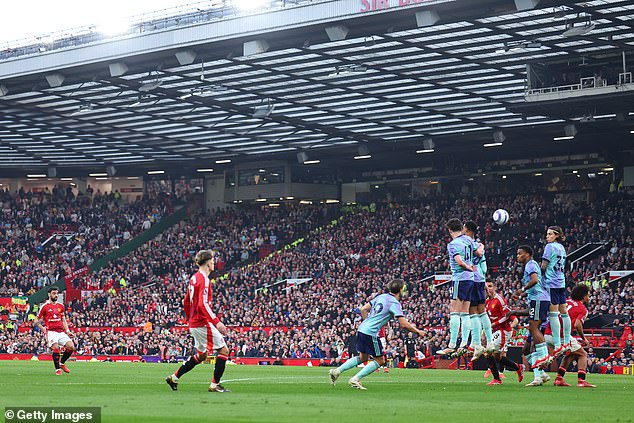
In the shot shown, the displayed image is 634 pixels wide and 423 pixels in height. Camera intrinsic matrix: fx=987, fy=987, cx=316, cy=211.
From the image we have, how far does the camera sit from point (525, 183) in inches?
2322

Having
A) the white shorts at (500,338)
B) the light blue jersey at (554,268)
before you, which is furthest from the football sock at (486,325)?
the white shorts at (500,338)

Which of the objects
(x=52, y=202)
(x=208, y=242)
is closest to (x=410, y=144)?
(x=208, y=242)

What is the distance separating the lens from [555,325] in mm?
18094

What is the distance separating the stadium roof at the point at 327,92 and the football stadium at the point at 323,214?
19 cm

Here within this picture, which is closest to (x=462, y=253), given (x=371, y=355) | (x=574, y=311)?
(x=371, y=355)

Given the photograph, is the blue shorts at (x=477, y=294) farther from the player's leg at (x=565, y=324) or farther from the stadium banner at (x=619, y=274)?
the stadium banner at (x=619, y=274)

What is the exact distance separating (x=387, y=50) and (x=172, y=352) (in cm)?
1908

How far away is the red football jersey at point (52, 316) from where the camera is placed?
25.5 meters

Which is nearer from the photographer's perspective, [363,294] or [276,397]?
[276,397]

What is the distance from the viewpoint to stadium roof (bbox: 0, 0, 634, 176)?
34.4 m

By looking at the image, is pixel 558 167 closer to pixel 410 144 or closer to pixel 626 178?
pixel 626 178

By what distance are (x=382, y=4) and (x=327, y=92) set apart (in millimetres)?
13200

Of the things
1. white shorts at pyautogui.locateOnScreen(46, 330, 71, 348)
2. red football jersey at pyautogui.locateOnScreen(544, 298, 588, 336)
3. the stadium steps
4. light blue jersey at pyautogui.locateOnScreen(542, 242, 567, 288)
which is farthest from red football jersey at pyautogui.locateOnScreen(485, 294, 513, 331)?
the stadium steps

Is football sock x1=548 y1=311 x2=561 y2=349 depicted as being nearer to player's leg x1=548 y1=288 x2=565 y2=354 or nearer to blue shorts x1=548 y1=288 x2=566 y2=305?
player's leg x1=548 y1=288 x2=565 y2=354
